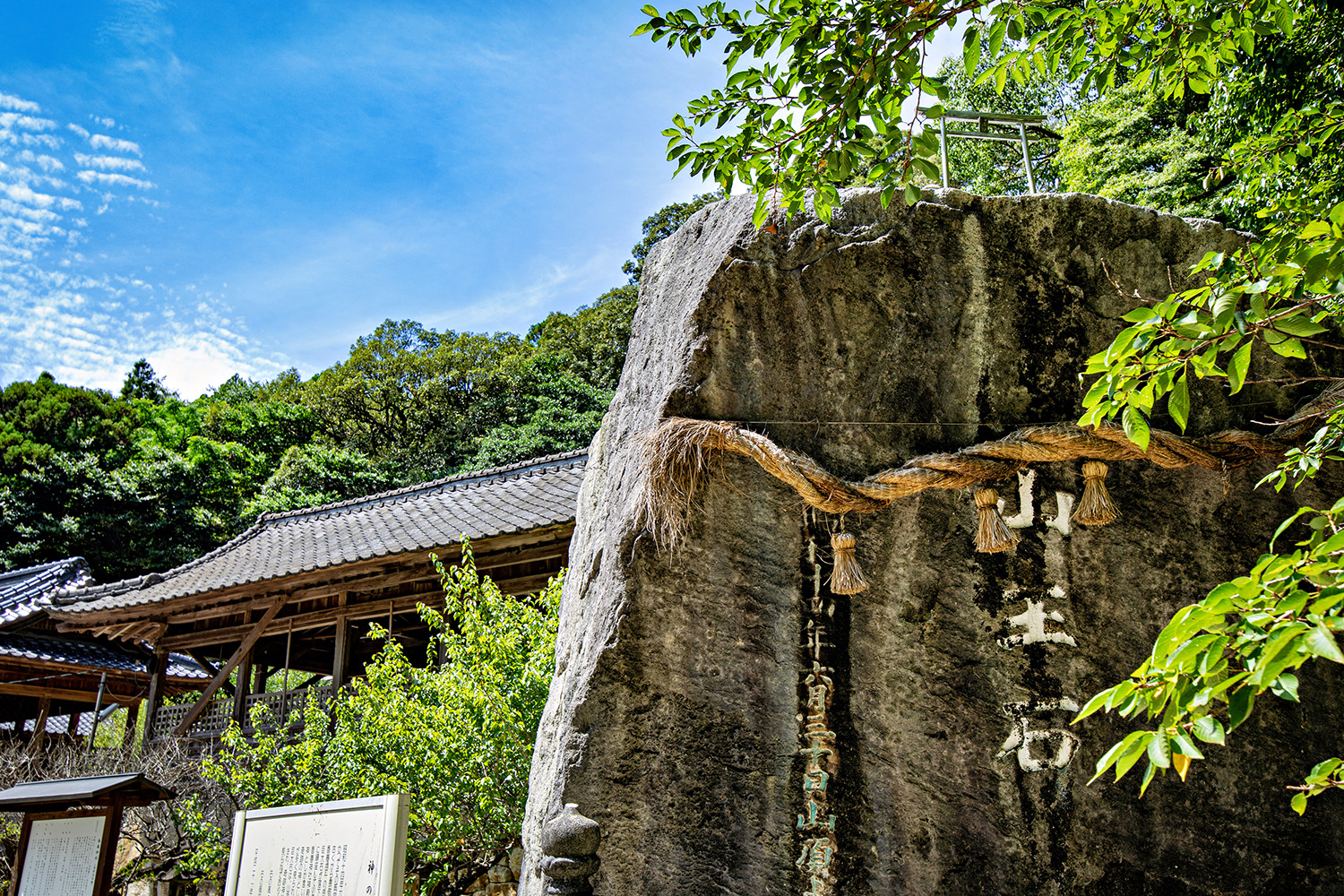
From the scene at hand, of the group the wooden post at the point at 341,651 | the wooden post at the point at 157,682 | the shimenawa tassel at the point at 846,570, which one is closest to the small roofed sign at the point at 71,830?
the wooden post at the point at 341,651

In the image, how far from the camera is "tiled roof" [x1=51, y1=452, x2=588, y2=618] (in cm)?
838

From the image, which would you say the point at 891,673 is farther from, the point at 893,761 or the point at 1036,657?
the point at 1036,657

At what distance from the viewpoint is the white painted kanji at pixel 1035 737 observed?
299 centimetres

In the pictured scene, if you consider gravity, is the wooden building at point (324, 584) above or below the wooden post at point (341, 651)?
above

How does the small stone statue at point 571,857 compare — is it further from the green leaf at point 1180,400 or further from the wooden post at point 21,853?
the wooden post at point 21,853

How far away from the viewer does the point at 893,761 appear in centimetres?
300

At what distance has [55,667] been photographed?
11164mm

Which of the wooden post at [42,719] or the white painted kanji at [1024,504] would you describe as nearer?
the white painted kanji at [1024,504]

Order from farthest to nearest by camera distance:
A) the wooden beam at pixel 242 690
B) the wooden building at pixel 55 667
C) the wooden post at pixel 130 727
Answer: the wooden building at pixel 55 667
the wooden post at pixel 130 727
the wooden beam at pixel 242 690

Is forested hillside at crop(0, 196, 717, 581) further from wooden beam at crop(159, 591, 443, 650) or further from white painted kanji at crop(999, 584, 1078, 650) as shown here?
white painted kanji at crop(999, 584, 1078, 650)

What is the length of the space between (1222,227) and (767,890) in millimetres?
3006

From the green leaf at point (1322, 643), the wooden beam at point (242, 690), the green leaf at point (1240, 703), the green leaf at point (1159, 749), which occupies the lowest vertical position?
the green leaf at point (1159, 749)

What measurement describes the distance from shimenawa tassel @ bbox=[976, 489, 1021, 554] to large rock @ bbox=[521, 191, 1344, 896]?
16 cm

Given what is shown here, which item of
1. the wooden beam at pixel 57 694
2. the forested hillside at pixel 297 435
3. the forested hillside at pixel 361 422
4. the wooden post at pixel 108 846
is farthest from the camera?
the forested hillside at pixel 297 435
